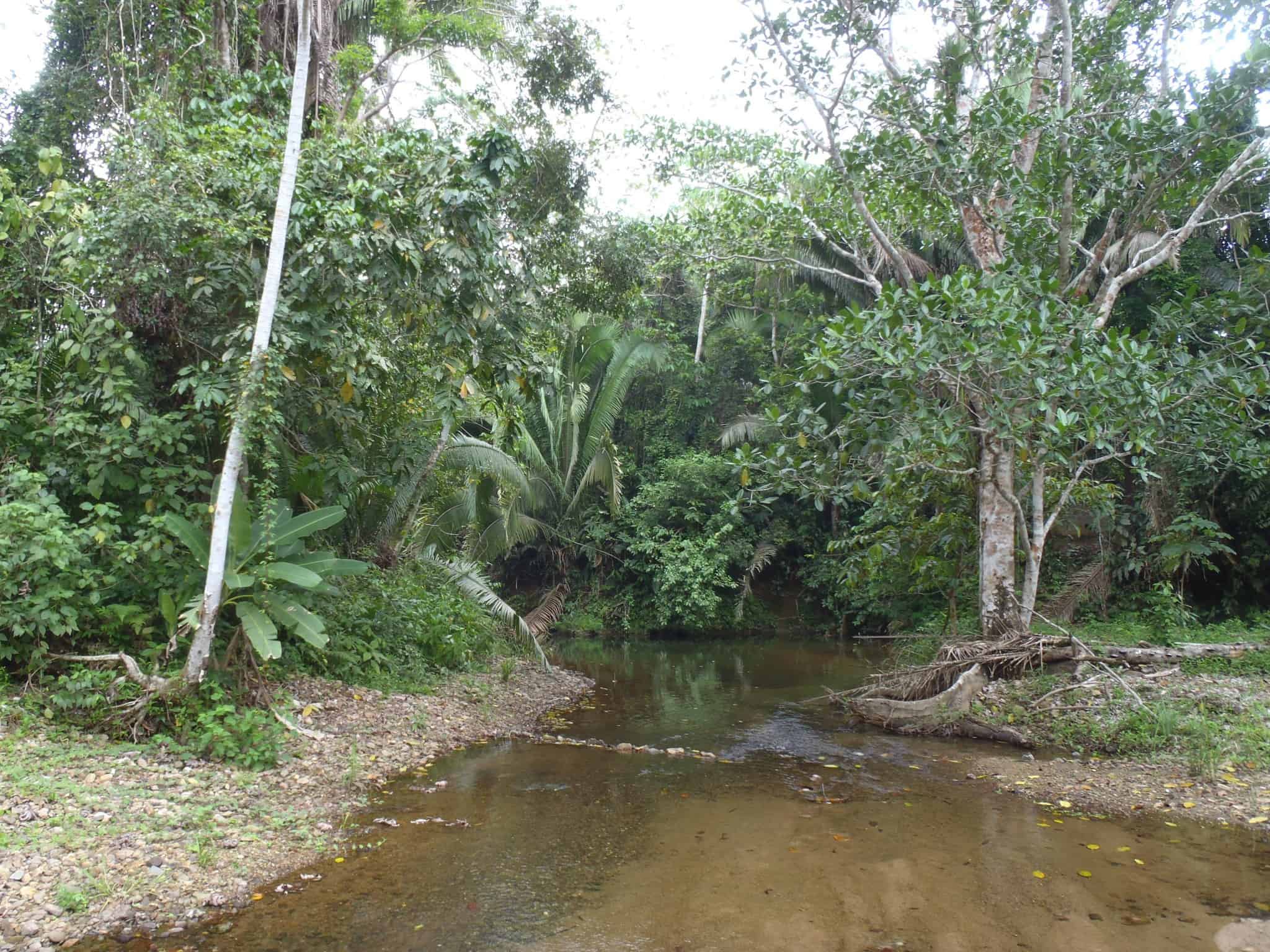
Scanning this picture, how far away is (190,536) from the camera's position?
6.04 m

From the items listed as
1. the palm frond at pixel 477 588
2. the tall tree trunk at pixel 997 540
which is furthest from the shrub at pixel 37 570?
the tall tree trunk at pixel 997 540

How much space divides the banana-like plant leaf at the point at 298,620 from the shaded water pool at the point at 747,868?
4.26ft

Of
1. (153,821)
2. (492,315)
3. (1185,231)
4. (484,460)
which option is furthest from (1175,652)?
(484,460)

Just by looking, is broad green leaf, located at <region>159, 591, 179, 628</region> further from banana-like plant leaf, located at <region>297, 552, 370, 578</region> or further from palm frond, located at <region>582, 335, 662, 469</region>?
palm frond, located at <region>582, 335, 662, 469</region>

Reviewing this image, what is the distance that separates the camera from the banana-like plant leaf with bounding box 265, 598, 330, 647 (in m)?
6.26

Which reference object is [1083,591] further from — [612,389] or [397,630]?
[397,630]

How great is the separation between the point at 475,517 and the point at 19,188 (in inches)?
307

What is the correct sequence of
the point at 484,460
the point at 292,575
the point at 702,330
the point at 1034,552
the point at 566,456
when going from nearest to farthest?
the point at 292,575, the point at 1034,552, the point at 484,460, the point at 566,456, the point at 702,330

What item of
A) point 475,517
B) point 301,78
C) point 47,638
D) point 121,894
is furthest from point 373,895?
point 475,517

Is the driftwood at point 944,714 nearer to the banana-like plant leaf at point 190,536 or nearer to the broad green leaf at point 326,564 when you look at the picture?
the broad green leaf at point 326,564

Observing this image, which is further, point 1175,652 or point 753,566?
point 753,566

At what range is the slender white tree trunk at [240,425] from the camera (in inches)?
224

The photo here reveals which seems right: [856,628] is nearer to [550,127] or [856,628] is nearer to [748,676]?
[748,676]

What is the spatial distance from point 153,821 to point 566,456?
45.8 ft
